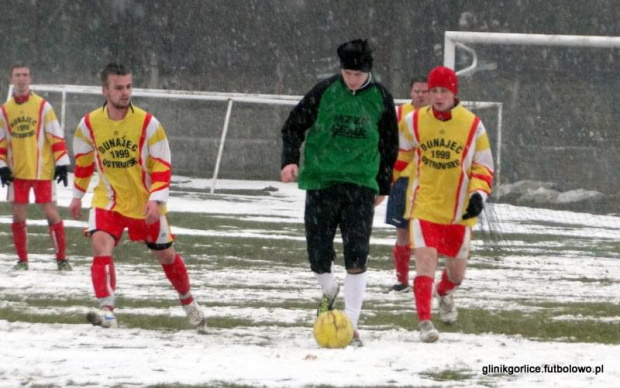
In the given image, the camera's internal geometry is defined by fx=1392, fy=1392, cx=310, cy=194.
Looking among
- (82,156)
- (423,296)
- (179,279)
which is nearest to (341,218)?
(423,296)

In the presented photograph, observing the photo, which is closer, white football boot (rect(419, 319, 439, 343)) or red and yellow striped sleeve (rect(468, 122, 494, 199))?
white football boot (rect(419, 319, 439, 343))

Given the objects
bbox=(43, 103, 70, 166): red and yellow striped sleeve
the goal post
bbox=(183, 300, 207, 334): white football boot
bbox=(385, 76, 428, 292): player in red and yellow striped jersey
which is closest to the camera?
bbox=(183, 300, 207, 334): white football boot

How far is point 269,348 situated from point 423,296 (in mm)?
1188

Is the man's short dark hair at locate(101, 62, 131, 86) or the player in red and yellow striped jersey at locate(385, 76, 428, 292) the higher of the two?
the man's short dark hair at locate(101, 62, 131, 86)

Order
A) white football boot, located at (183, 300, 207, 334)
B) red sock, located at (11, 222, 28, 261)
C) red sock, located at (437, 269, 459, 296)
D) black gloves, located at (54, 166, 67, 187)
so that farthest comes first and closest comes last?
red sock, located at (11, 222, 28, 261) → black gloves, located at (54, 166, 67, 187) → red sock, located at (437, 269, 459, 296) → white football boot, located at (183, 300, 207, 334)

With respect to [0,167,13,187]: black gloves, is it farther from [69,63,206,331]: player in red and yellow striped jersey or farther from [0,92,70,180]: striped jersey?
[69,63,206,331]: player in red and yellow striped jersey

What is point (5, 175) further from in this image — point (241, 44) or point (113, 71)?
point (241, 44)

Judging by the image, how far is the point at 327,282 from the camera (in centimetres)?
877

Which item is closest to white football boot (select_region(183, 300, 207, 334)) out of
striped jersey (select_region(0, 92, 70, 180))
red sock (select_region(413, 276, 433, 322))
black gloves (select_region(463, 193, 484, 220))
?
red sock (select_region(413, 276, 433, 322))

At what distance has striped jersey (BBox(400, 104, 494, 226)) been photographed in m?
9.18

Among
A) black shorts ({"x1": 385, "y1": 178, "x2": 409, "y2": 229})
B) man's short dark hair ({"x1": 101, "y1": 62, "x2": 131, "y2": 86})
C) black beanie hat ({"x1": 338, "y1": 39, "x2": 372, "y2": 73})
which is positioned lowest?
black shorts ({"x1": 385, "y1": 178, "x2": 409, "y2": 229})

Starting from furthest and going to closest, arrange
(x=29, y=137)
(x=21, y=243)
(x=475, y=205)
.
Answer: (x=29, y=137)
(x=21, y=243)
(x=475, y=205)

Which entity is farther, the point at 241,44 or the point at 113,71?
the point at 241,44

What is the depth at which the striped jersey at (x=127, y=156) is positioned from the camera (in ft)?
29.9
